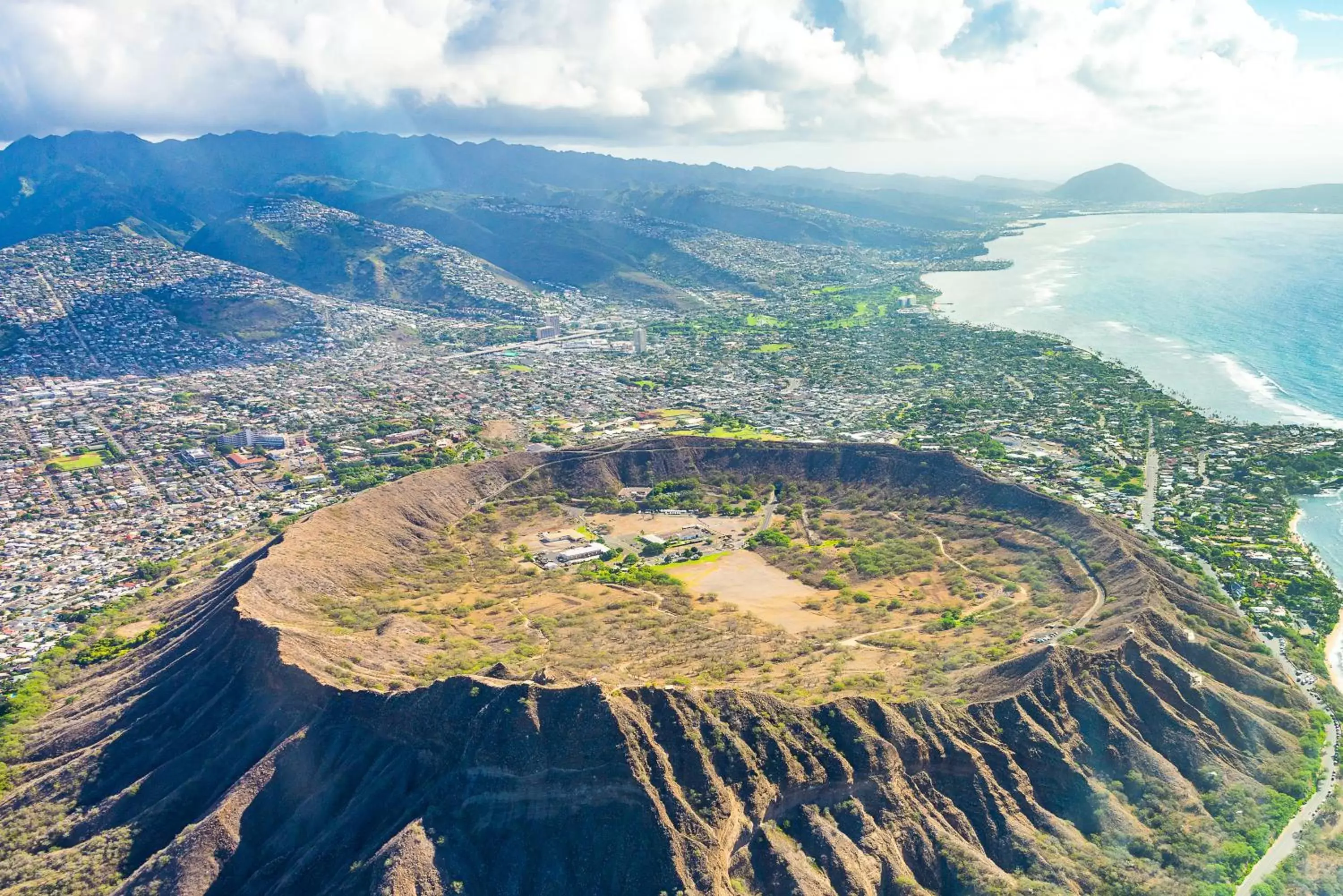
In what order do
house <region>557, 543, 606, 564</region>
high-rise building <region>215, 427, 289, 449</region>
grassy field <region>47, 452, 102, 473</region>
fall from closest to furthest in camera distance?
house <region>557, 543, 606, 564</region> → grassy field <region>47, 452, 102, 473</region> → high-rise building <region>215, 427, 289, 449</region>

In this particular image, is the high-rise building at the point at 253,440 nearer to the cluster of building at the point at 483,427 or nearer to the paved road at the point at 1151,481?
the cluster of building at the point at 483,427

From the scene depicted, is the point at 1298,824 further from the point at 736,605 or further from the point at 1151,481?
the point at 1151,481

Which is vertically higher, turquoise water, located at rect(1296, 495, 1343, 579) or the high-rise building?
turquoise water, located at rect(1296, 495, 1343, 579)

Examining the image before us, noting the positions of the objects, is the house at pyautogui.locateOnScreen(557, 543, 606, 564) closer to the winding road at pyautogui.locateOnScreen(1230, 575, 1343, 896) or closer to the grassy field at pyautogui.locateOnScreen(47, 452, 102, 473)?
the winding road at pyautogui.locateOnScreen(1230, 575, 1343, 896)

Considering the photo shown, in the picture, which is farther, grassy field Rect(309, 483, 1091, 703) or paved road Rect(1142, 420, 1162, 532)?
paved road Rect(1142, 420, 1162, 532)

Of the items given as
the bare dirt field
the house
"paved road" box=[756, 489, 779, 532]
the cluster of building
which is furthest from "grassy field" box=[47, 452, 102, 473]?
"paved road" box=[756, 489, 779, 532]

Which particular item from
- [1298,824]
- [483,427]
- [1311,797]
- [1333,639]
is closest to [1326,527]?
[1333,639]

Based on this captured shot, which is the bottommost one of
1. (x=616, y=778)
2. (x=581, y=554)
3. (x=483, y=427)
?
(x=483, y=427)

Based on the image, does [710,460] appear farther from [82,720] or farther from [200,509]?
[82,720]
